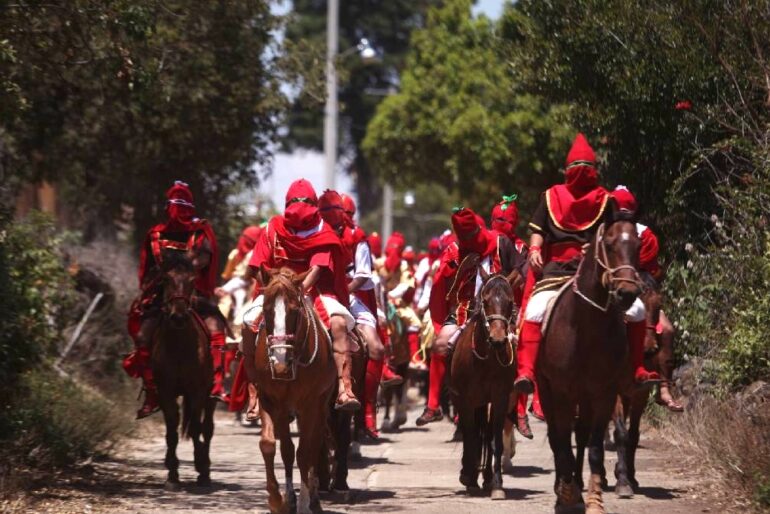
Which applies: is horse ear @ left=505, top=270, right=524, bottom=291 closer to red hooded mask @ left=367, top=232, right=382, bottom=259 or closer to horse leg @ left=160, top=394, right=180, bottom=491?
horse leg @ left=160, top=394, right=180, bottom=491

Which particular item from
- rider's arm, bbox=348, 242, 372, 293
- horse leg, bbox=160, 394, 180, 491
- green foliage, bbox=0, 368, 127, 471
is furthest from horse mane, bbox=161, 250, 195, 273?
green foliage, bbox=0, 368, 127, 471

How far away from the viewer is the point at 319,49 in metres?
22.0

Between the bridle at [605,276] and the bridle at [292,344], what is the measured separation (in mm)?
2060

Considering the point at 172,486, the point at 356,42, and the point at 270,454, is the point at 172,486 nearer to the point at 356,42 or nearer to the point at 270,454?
the point at 270,454

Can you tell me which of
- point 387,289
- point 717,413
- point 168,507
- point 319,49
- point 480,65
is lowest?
point 168,507

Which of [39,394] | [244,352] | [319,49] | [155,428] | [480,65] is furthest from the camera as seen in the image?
[480,65]

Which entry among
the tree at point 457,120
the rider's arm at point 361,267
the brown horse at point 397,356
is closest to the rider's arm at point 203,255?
the rider's arm at point 361,267

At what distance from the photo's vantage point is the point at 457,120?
35250mm

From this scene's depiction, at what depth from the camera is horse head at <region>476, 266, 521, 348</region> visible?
42.5 ft

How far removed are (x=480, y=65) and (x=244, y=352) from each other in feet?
85.4

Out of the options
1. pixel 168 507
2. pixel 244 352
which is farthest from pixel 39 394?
pixel 244 352

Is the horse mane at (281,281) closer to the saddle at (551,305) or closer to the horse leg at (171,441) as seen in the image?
the saddle at (551,305)

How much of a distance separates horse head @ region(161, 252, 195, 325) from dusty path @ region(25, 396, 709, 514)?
1683mm

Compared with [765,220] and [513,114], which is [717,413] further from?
[513,114]
